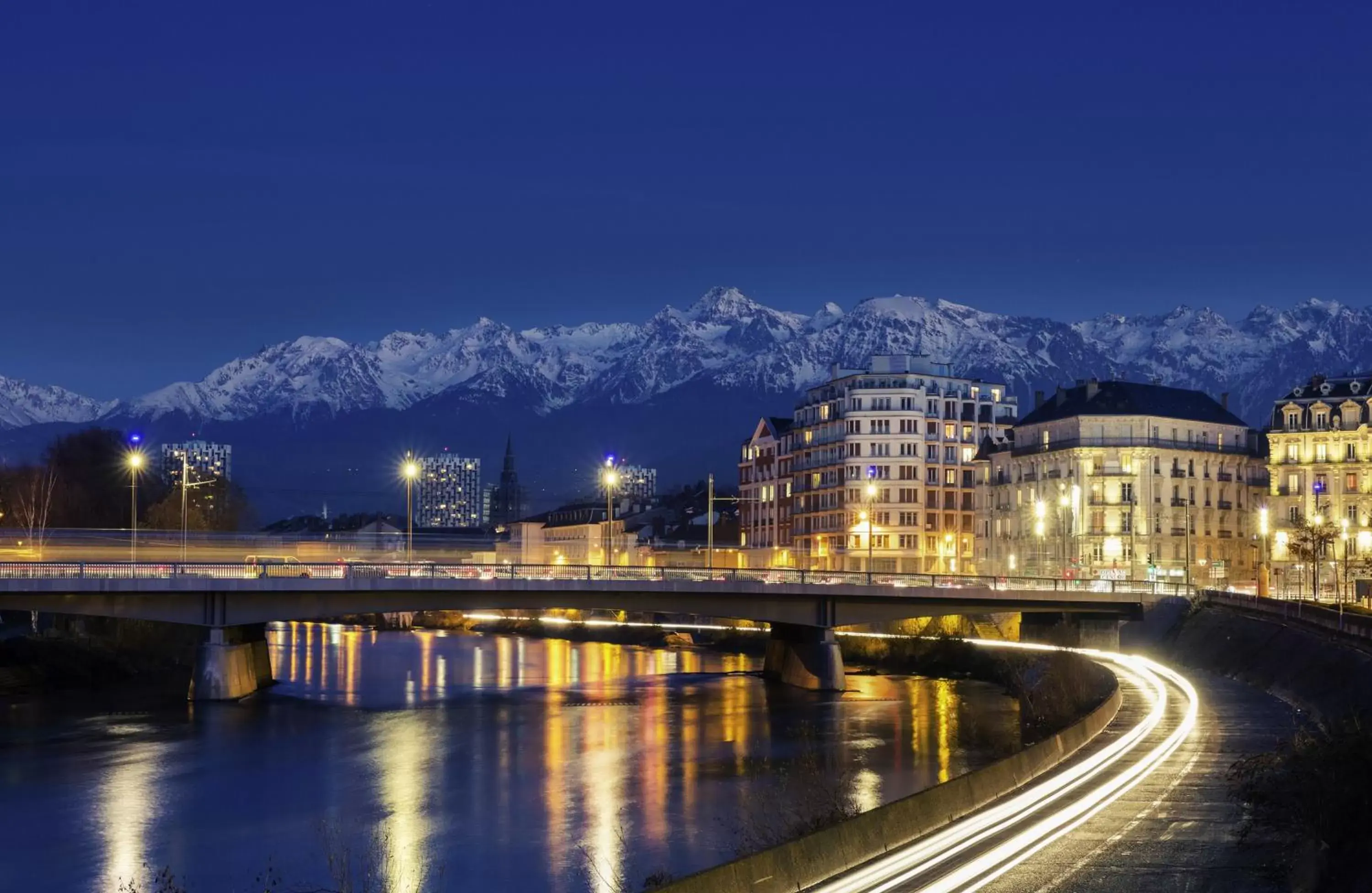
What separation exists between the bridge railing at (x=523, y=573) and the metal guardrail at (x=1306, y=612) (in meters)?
9.79

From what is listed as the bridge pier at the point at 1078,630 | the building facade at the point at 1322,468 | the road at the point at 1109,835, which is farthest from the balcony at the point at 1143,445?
the road at the point at 1109,835

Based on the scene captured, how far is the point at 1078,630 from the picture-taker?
382ft

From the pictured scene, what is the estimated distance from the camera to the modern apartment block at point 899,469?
585 ft

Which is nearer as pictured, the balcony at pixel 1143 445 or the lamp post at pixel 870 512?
the lamp post at pixel 870 512

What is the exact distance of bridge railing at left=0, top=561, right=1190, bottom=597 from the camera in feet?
293

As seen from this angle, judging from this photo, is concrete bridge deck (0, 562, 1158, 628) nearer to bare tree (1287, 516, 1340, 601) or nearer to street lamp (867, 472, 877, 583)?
bare tree (1287, 516, 1340, 601)

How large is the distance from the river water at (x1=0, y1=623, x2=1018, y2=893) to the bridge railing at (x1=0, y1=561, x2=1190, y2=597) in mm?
7049

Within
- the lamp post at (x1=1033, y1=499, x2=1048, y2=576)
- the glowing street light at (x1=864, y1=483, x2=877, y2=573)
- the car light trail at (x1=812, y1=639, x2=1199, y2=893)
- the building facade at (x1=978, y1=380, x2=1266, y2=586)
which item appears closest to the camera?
the car light trail at (x1=812, y1=639, x2=1199, y2=893)

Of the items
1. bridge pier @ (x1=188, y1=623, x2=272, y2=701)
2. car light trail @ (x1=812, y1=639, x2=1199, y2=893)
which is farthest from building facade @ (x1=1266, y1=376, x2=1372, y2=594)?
car light trail @ (x1=812, y1=639, x2=1199, y2=893)

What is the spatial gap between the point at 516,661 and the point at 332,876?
86.3 m

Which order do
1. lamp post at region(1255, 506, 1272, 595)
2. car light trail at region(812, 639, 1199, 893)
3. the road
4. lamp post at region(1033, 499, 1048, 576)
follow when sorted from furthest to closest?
lamp post at region(1033, 499, 1048, 576) < lamp post at region(1255, 506, 1272, 595) < the road < car light trail at region(812, 639, 1199, 893)

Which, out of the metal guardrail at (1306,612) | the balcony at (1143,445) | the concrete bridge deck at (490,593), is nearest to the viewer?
the metal guardrail at (1306,612)

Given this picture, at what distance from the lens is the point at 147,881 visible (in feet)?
153

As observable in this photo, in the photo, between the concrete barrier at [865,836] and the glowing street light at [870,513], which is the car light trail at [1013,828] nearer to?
the concrete barrier at [865,836]
